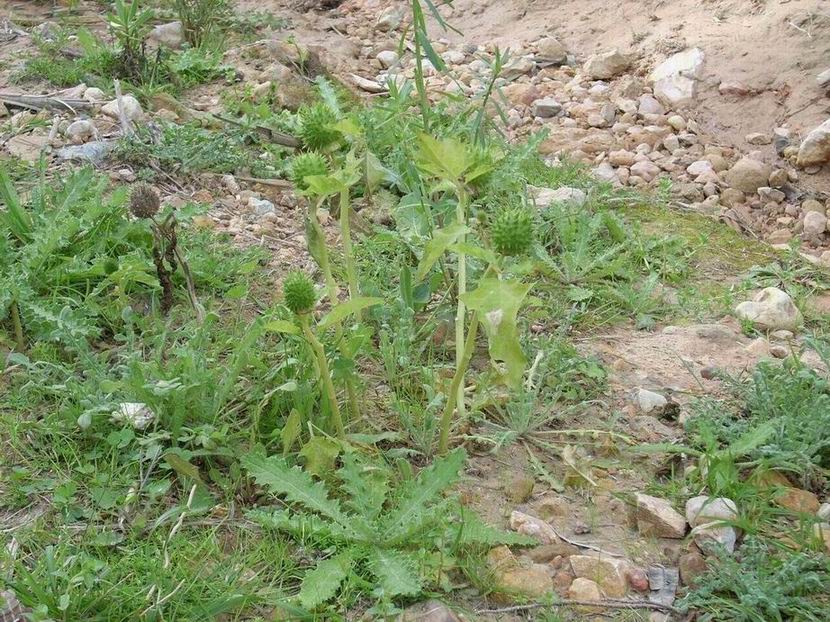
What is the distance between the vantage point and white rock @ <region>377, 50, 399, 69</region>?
527cm

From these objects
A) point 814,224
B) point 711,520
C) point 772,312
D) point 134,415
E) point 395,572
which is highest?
point 134,415

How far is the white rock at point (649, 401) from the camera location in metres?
2.48

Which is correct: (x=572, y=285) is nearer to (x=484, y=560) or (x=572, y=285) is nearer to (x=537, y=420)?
(x=537, y=420)

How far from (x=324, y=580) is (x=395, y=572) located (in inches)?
5.6

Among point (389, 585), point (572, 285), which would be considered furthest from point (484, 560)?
point (572, 285)

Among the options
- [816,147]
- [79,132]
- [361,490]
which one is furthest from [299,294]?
[816,147]

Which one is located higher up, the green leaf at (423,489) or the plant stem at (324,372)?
the plant stem at (324,372)

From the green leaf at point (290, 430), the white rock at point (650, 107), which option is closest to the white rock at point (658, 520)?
the green leaf at point (290, 430)

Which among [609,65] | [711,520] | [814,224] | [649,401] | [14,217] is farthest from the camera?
[609,65]

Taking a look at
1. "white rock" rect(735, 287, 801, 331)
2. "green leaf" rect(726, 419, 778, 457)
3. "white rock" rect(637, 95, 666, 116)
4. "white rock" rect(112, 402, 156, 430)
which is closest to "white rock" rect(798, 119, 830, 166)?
"white rock" rect(637, 95, 666, 116)

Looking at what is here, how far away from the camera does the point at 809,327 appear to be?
9.71 feet

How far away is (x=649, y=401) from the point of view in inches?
97.8

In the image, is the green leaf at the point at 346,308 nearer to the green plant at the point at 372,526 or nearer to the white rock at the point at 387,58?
the green plant at the point at 372,526

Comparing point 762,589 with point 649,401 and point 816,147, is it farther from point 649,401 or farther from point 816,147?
point 816,147
